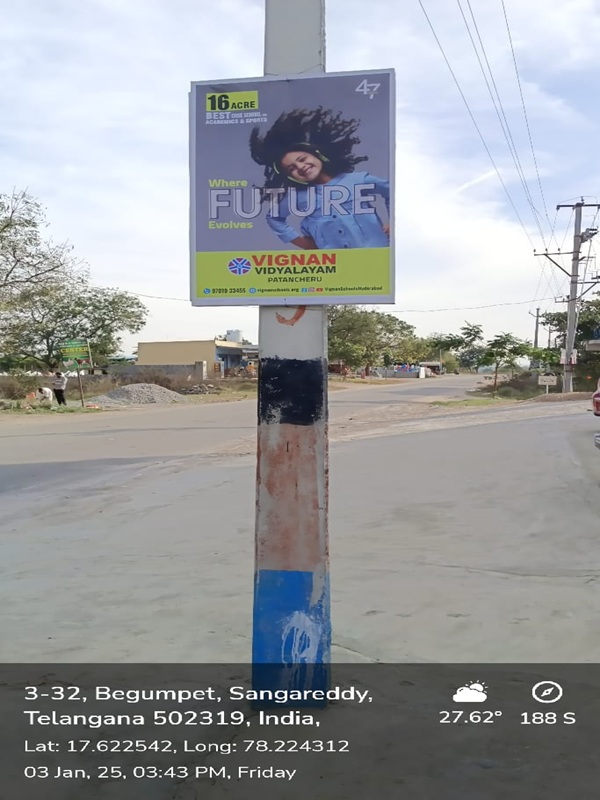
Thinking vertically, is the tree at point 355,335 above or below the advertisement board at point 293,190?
above

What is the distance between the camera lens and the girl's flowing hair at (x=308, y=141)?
340cm

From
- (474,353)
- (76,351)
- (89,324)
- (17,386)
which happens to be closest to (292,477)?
(76,351)

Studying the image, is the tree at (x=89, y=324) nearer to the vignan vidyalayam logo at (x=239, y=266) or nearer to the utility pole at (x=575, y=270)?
the utility pole at (x=575, y=270)

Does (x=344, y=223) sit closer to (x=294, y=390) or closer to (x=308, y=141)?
(x=308, y=141)

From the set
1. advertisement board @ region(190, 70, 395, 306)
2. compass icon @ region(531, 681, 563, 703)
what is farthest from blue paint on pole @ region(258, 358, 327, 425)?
compass icon @ region(531, 681, 563, 703)

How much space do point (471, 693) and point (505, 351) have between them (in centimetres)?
4053

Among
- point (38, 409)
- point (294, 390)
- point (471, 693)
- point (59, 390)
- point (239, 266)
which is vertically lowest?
point (471, 693)

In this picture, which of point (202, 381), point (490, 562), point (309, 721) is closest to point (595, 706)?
point (309, 721)

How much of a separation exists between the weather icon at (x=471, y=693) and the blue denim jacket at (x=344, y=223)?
6.62ft

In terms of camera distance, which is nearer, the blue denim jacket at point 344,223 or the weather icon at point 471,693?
the blue denim jacket at point 344,223

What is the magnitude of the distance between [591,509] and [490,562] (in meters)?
2.30

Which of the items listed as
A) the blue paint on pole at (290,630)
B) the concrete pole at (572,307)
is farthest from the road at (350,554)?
the concrete pole at (572,307)

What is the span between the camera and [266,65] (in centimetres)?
349

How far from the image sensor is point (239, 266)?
3480 millimetres
